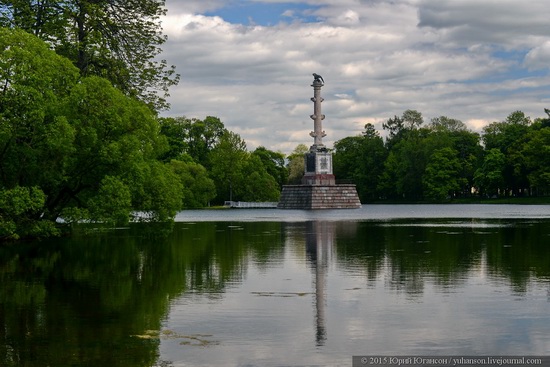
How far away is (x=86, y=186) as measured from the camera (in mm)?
42812

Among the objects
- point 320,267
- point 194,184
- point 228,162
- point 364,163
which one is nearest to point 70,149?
point 320,267

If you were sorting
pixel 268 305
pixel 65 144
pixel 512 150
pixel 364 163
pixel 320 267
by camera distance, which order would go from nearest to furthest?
pixel 268 305 < pixel 320 267 < pixel 65 144 < pixel 512 150 < pixel 364 163

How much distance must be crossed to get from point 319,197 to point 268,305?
346 ft

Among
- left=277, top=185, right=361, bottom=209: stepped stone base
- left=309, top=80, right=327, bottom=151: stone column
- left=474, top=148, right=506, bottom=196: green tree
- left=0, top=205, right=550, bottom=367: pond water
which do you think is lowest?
Answer: left=0, top=205, right=550, bottom=367: pond water

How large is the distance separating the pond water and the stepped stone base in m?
87.7

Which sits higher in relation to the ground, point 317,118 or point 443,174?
point 317,118

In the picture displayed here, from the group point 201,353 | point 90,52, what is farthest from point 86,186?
point 201,353

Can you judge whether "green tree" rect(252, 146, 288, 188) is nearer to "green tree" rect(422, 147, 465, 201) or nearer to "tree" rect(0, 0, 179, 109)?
"green tree" rect(422, 147, 465, 201)

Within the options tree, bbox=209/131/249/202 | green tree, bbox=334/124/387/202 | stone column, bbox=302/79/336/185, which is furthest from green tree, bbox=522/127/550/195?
tree, bbox=209/131/249/202

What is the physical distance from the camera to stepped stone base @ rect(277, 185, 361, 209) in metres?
124

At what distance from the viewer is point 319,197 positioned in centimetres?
12469

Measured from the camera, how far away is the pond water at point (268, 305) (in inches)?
549

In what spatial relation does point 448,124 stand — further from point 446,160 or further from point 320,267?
point 320,267

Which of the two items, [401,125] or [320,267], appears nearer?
[320,267]
